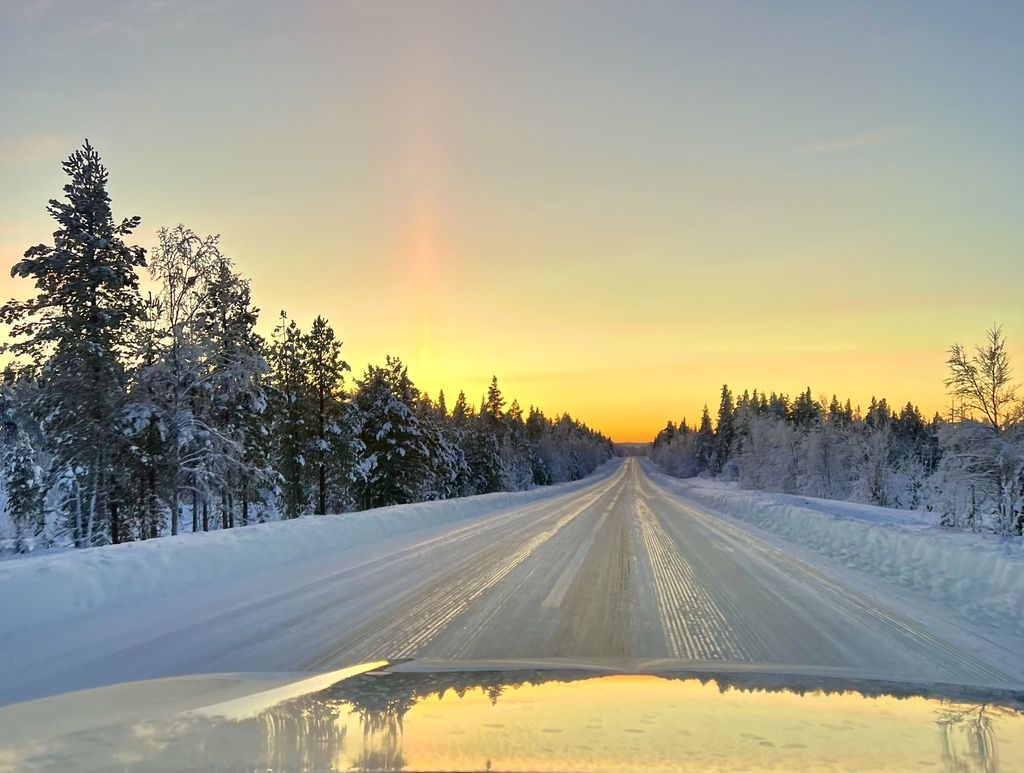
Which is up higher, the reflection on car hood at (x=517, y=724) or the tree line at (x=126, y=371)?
the tree line at (x=126, y=371)

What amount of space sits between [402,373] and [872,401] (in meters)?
150

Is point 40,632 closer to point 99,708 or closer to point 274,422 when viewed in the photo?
point 99,708

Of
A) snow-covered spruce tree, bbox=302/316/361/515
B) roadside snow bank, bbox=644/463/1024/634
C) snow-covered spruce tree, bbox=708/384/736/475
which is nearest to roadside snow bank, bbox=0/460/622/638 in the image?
roadside snow bank, bbox=644/463/1024/634

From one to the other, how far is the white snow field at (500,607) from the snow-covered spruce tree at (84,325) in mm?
12789

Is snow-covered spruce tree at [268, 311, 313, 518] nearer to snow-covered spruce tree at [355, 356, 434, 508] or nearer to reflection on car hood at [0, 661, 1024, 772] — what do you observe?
snow-covered spruce tree at [355, 356, 434, 508]

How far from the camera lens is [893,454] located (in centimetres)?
8769

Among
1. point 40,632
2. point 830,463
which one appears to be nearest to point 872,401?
point 830,463

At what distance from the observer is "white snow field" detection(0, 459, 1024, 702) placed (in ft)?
19.0

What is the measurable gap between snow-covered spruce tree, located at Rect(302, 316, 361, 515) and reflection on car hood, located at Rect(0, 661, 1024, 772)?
35118 millimetres

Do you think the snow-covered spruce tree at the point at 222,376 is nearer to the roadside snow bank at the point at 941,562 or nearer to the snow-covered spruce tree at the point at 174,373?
the snow-covered spruce tree at the point at 174,373

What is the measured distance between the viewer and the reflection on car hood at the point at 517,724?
9.14 ft

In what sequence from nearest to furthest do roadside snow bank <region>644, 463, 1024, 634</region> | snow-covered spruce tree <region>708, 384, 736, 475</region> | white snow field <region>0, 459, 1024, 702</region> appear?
1. white snow field <region>0, 459, 1024, 702</region>
2. roadside snow bank <region>644, 463, 1024, 634</region>
3. snow-covered spruce tree <region>708, 384, 736, 475</region>

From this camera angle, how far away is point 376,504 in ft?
136

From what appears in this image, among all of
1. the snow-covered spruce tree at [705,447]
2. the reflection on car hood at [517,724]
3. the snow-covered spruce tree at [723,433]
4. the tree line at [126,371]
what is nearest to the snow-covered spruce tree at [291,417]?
the tree line at [126,371]
